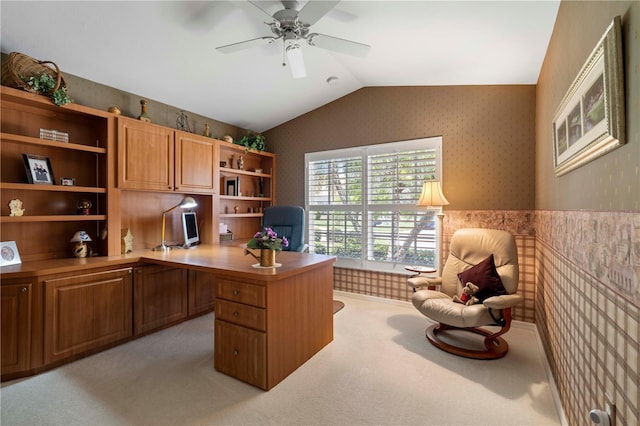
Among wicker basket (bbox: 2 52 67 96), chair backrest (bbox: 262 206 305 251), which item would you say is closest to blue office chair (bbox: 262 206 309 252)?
chair backrest (bbox: 262 206 305 251)

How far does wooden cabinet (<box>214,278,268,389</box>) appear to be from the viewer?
2.01 metres

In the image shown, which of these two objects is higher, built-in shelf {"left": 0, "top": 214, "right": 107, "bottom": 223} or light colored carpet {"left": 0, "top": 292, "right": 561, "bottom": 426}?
built-in shelf {"left": 0, "top": 214, "right": 107, "bottom": 223}

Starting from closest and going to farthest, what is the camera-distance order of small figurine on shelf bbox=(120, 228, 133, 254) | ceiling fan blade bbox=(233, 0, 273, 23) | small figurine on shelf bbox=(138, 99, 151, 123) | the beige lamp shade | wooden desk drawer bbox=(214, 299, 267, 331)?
ceiling fan blade bbox=(233, 0, 273, 23) < wooden desk drawer bbox=(214, 299, 267, 331) < small figurine on shelf bbox=(120, 228, 133, 254) < small figurine on shelf bbox=(138, 99, 151, 123) < the beige lamp shade

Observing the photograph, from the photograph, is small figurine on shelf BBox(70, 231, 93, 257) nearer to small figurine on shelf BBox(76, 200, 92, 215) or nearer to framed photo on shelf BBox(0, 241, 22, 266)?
small figurine on shelf BBox(76, 200, 92, 215)

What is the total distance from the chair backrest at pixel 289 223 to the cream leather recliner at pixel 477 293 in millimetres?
1397

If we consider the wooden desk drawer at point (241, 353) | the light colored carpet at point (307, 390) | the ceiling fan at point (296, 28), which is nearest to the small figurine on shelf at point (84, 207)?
the light colored carpet at point (307, 390)

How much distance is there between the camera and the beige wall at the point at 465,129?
3.07 metres

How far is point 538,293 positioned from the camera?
285 cm

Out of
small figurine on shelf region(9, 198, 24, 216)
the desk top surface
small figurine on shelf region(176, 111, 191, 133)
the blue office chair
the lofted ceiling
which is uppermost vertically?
the lofted ceiling

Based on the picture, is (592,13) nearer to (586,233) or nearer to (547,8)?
(547,8)

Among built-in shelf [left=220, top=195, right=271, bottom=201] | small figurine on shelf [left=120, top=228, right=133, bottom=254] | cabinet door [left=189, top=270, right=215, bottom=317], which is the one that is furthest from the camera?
built-in shelf [left=220, top=195, right=271, bottom=201]

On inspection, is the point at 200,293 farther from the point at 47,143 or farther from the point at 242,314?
the point at 47,143

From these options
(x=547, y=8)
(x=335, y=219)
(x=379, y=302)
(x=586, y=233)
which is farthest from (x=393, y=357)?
(x=547, y=8)

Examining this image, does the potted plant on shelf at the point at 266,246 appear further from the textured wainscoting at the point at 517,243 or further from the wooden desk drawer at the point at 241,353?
the textured wainscoting at the point at 517,243
